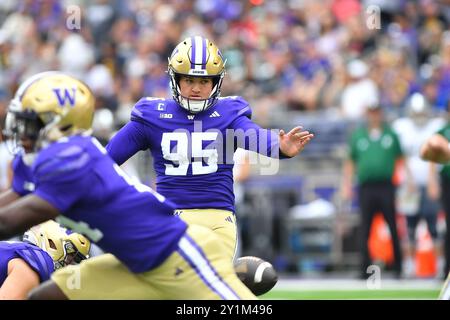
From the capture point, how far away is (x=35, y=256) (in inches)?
229

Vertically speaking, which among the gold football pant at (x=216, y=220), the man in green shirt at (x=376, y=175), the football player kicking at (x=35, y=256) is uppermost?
the gold football pant at (x=216, y=220)

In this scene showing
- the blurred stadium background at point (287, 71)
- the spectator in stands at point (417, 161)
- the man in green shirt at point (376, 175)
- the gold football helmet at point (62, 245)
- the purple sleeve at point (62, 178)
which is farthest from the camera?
the blurred stadium background at point (287, 71)

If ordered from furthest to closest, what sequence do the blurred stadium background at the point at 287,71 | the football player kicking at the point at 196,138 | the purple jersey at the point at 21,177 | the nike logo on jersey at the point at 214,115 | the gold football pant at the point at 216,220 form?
1. the blurred stadium background at the point at 287,71
2. the nike logo on jersey at the point at 214,115
3. the football player kicking at the point at 196,138
4. the gold football pant at the point at 216,220
5. the purple jersey at the point at 21,177

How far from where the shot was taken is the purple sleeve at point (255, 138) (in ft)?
20.3

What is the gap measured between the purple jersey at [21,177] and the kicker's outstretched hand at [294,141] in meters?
1.57

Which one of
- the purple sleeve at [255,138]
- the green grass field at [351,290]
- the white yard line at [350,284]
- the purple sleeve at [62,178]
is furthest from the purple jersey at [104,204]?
the white yard line at [350,284]

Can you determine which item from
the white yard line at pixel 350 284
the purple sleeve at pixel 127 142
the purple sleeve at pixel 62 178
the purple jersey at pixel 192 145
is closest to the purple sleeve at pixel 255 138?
the purple jersey at pixel 192 145

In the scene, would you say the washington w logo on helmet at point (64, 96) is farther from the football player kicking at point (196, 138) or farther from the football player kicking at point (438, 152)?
the football player kicking at point (438, 152)

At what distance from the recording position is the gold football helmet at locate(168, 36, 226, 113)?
6516 millimetres

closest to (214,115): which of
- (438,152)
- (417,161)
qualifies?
(438,152)

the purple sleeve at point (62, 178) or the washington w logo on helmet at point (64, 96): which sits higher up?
the washington w logo on helmet at point (64, 96)

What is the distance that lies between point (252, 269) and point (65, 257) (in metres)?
1.13

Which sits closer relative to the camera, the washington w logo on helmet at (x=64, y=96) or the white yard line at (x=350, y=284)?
the washington w logo on helmet at (x=64, y=96)
